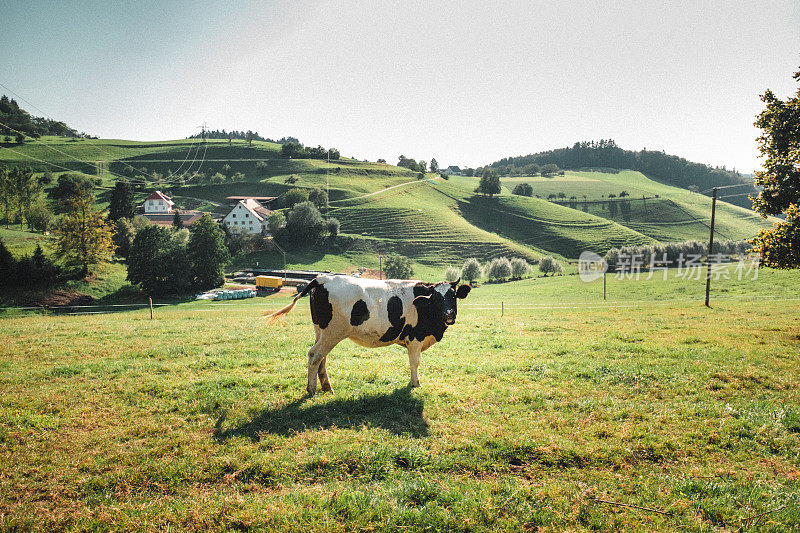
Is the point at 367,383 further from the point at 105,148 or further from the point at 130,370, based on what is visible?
the point at 105,148

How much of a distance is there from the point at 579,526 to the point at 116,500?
595 centimetres

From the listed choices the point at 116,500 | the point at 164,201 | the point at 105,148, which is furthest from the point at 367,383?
the point at 105,148

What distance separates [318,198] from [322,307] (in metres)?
100.0

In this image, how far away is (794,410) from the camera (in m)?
7.81

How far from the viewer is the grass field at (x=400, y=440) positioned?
486 cm

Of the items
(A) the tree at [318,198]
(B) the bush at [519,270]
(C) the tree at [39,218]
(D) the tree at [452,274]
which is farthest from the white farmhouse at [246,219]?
(B) the bush at [519,270]

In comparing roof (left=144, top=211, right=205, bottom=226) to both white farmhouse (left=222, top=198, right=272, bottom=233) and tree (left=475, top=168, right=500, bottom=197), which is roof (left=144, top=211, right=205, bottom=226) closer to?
white farmhouse (left=222, top=198, right=272, bottom=233)

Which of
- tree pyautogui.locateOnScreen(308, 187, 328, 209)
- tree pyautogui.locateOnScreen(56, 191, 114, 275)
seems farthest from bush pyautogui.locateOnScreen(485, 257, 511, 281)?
tree pyautogui.locateOnScreen(56, 191, 114, 275)

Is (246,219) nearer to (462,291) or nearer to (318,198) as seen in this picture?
(318,198)

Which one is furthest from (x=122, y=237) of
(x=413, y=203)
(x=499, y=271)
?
(x=413, y=203)

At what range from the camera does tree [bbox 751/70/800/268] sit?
14.4m

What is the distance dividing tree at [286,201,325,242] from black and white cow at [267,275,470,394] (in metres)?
77.4

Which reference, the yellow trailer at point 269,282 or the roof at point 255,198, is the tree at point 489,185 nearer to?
the roof at point 255,198

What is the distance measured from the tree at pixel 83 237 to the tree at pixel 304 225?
1414 inches
